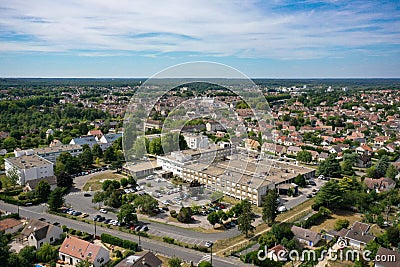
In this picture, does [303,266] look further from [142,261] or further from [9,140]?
[9,140]

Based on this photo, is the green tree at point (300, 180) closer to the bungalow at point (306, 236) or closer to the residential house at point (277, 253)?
the bungalow at point (306, 236)

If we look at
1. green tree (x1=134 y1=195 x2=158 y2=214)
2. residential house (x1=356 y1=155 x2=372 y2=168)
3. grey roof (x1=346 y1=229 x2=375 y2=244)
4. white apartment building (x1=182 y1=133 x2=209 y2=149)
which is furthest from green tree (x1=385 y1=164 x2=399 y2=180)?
green tree (x1=134 y1=195 x2=158 y2=214)

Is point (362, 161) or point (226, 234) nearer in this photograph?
point (226, 234)

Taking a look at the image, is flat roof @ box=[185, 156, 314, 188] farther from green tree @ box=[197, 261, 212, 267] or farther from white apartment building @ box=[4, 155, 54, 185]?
white apartment building @ box=[4, 155, 54, 185]

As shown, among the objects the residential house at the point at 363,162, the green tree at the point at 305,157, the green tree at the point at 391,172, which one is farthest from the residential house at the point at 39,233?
the residential house at the point at 363,162

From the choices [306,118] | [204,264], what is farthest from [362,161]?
[306,118]

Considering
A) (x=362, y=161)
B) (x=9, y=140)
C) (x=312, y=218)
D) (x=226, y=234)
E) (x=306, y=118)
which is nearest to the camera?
(x=226, y=234)
